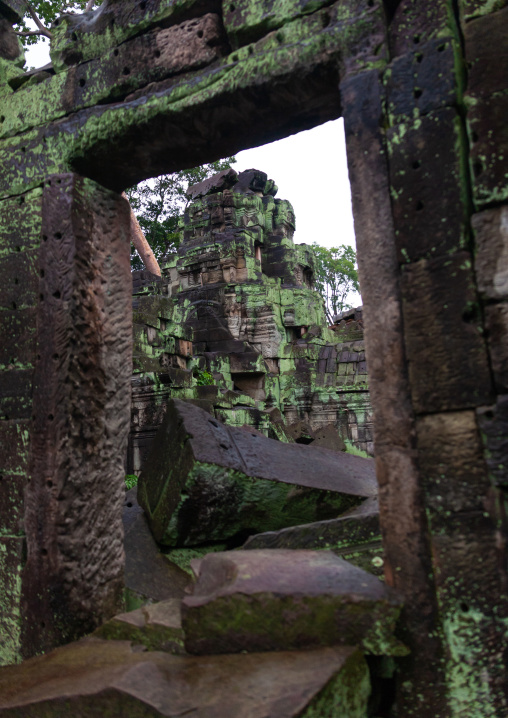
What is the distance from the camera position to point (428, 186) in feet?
7.64

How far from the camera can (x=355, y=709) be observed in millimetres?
1984

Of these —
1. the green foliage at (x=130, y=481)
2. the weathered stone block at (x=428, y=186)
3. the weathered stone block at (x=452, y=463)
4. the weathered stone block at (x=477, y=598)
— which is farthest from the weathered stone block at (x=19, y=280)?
the green foliage at (x=130, y=481)

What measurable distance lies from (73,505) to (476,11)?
10.1 feet

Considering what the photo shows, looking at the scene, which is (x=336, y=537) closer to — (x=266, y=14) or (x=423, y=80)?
(x=423, y=80)

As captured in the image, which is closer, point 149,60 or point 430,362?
point 430,362

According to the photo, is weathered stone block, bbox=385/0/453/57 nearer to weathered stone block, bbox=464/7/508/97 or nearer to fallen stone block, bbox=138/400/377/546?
weathered stone block, bbox=464/7/508/97

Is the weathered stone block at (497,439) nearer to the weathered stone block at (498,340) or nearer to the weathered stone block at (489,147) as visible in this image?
the weathered stone block at (498,340)

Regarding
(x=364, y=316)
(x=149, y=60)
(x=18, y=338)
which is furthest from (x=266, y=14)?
(x=18, y=338)

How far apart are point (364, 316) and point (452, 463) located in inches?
29.7

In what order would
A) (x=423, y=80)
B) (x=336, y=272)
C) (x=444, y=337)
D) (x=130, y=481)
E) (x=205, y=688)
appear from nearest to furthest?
(x=205, y=688) < (x=444, y=337) < (x=423, y=80) < (x=130, y=481) < (x=336, y=272)

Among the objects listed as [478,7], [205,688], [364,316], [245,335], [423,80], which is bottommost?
[205,688]

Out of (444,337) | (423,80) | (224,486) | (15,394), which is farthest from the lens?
(224,486)

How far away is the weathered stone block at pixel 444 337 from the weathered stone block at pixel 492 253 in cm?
5

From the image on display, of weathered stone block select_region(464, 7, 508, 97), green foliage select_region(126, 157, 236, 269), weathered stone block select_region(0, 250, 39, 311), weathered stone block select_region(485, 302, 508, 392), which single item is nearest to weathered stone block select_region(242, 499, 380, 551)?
weathered stone block select_region(485, 302, 508, 392)
